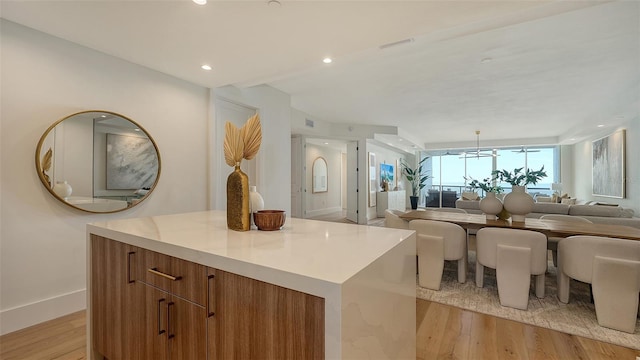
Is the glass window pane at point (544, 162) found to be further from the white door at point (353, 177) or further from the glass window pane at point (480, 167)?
the white door at point (353, 177)

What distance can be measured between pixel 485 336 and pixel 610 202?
236 inches

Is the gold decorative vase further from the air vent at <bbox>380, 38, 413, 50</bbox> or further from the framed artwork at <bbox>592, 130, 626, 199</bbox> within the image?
the framed artwork at <bbox>592, 130, 626, 199</bbox>

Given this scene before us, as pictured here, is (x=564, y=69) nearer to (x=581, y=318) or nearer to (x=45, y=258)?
(x=581, y=318)

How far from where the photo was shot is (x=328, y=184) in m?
9.27

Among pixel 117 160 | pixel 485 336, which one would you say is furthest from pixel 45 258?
pixel 485 336

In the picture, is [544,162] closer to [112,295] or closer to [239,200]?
[239,200]

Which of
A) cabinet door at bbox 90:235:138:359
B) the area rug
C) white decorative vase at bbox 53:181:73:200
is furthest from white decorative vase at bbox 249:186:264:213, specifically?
the area rug

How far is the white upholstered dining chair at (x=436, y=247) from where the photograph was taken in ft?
9.43

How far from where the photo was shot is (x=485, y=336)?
81.6 inches

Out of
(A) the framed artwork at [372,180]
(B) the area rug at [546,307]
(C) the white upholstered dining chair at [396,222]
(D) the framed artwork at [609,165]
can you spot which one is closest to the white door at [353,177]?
(A) the framed artwork at [372,180]

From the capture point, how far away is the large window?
935cm

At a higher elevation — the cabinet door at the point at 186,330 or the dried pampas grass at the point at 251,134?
the dried pampas grass at the point at 251,134

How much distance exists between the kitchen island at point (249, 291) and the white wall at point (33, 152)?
114 centimetres

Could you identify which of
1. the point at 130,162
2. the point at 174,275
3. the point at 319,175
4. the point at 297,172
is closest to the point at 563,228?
the point at 174,275
